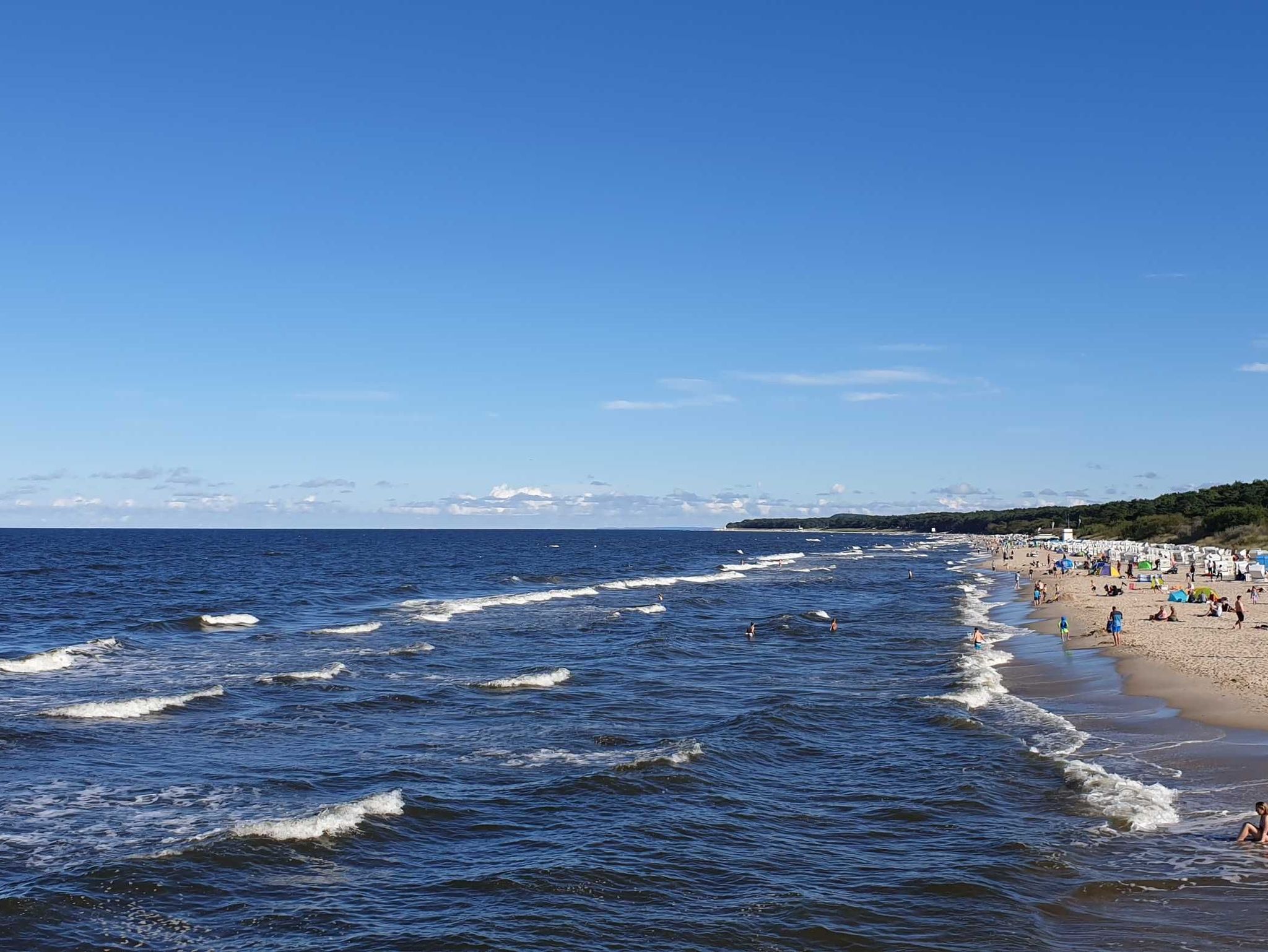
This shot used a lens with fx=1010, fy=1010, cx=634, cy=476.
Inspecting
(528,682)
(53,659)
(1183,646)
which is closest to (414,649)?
(528,682)

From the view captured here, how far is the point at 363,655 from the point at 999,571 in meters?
75.5

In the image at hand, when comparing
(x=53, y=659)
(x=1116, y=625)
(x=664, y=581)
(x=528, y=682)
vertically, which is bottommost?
(x=664, y=581)

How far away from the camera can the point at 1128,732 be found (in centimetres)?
2542

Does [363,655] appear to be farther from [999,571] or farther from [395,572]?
[999,571]

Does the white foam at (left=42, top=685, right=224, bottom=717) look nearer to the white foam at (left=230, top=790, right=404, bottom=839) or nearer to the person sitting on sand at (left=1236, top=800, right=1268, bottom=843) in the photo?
the white foam at (left=230, top=790, right=404, bottom=839)

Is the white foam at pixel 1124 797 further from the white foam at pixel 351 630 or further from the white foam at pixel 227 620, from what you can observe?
the white foam at pixel 227 620

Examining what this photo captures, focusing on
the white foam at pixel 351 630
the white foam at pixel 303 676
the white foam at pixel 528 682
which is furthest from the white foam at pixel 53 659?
the white foam at pixel 528 682

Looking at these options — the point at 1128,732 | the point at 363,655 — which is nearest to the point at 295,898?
the point at 1128,732

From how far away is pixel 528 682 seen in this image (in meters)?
33.9

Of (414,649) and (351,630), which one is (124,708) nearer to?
(414,649)

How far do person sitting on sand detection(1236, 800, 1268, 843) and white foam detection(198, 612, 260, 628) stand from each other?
47.4 m

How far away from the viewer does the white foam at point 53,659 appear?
36.9 m

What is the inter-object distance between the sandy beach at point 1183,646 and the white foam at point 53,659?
37567 mm

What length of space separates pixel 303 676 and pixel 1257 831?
28437 millimetres
